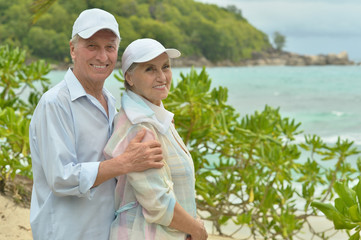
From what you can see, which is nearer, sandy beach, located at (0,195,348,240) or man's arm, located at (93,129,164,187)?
man's arm, located at (93,129,164,187)

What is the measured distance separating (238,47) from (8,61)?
57602mm

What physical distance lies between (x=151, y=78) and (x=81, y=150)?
0.35 m

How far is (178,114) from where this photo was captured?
3441 mm

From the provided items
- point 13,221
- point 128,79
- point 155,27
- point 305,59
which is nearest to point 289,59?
point 305,59

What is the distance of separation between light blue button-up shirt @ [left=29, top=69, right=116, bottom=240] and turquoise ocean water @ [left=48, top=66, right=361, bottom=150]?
1593 cm

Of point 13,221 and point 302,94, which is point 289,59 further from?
point 13,221

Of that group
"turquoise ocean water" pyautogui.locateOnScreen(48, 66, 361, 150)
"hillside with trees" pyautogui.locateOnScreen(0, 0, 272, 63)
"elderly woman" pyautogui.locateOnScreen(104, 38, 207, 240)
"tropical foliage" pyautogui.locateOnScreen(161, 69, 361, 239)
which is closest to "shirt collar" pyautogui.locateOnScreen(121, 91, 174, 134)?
"elderly woman" pyautogui.locateOnScreen(104, 38, 207, 240)

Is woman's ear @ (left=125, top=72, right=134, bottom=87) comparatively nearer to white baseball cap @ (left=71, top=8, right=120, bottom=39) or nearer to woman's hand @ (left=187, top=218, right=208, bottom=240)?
white baseball cap @ (left=71, top=8, right=120, bottom=39)

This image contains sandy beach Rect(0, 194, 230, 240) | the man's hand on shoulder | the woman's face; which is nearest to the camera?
the man's hand on shoulder

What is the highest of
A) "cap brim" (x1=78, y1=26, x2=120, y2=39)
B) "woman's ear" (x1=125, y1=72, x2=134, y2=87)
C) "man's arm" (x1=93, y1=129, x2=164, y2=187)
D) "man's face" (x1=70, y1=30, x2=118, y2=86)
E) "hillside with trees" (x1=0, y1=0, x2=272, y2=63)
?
"hillside with trees" (x1=0, y1=0, x2=272, y2=63)

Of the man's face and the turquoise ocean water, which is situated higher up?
the man's face

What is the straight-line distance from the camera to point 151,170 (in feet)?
4.97

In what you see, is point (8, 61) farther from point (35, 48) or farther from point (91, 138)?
point (35, 48)

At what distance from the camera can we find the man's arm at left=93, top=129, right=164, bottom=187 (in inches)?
58.7
